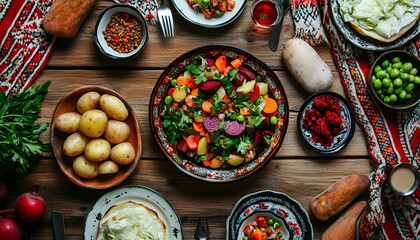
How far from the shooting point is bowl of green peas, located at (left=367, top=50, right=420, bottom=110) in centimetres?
240

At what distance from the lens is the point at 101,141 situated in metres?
2.27

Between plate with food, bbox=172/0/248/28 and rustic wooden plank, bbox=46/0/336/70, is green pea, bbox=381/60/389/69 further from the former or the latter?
plate with food, bbox=172/0/248/28

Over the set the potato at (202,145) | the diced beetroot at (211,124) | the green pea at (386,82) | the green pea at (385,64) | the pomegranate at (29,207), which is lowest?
the pomegranate at (29,207)

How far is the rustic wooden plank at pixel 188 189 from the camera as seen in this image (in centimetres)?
245

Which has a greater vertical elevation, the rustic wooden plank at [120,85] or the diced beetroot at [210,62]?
the diced beetroot at [210,62]

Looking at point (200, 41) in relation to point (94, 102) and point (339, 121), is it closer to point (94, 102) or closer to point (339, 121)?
point (94, 102)

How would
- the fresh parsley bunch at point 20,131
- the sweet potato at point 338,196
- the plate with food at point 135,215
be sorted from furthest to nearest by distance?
the sweet potato at point 338,196 < the plate with food at point 135,215 < the fresh parsley bunch at point 20,131

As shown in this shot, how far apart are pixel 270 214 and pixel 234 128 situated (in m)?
0.61

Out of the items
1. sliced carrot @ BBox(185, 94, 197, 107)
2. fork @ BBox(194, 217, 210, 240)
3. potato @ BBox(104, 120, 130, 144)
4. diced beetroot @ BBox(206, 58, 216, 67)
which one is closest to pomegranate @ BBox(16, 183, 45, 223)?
potato @ BBox(104, 120, 130, 144)

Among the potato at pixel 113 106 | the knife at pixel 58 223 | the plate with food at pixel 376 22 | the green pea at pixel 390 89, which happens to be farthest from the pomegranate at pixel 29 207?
the green pea at pixel 390 89

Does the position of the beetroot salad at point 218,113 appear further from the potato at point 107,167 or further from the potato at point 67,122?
the potato at point 67,122

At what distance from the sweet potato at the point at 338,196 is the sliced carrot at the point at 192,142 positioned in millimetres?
870

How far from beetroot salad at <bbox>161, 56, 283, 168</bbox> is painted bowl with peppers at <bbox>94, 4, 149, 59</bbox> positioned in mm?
362

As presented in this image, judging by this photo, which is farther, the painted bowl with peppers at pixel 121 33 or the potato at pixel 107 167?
the painted bowl with peppers at pixel 121 33
